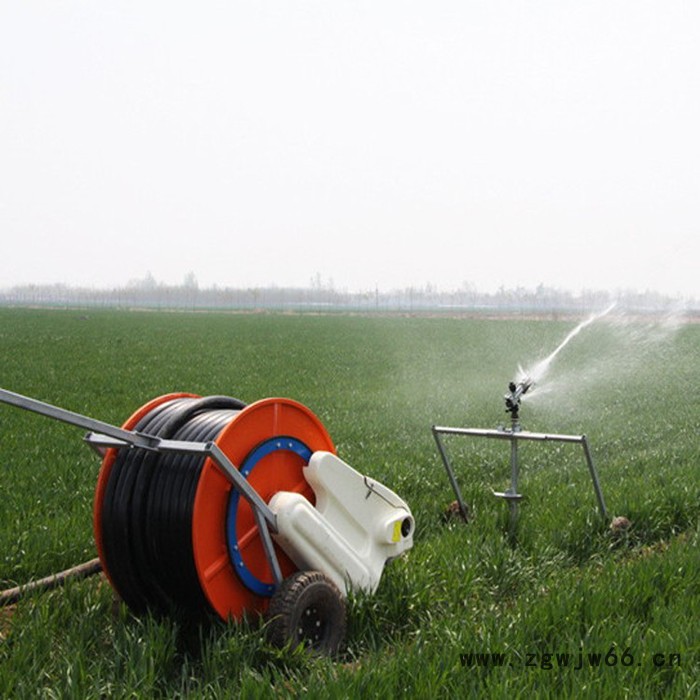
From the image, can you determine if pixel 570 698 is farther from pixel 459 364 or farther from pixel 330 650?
pixel 459 364

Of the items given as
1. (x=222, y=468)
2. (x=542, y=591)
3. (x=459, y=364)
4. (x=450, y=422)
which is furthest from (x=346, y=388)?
(x=222, y=468)

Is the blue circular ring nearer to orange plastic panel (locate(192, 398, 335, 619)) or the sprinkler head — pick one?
orange plastic panel (locate(192, 398, 335, 619))

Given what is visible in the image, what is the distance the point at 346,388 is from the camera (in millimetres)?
17594

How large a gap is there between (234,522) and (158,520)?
14.5 inches

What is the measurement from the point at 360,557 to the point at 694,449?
7.05 metres

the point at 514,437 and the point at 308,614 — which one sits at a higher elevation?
the point at 514,437

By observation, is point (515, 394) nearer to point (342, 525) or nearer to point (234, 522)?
point (342, 525)

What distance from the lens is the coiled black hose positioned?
155 inches

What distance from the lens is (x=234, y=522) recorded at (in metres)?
4.03

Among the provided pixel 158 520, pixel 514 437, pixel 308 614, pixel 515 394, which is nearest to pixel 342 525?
pixel 308 614

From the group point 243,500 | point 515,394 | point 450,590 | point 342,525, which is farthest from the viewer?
point 515,394

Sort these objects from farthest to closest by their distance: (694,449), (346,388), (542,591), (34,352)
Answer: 1. (34,352)
2. (346,388)
3. (694,449)
4. (542,591)

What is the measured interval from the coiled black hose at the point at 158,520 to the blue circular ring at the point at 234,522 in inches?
8.5

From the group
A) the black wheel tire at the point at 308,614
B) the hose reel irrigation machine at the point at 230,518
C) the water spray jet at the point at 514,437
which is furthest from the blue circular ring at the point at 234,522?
the water spray jet at the point at 514,437
